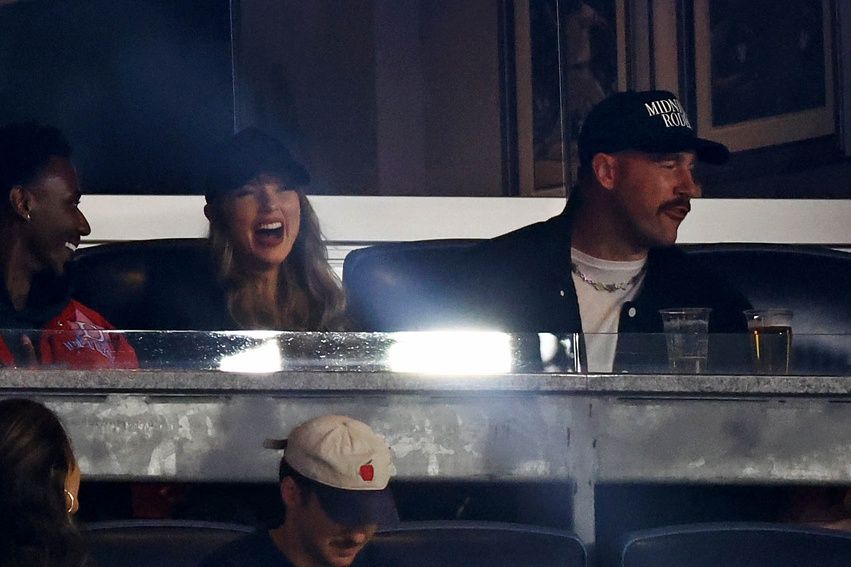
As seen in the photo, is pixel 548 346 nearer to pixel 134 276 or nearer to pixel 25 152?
pixel 134 276

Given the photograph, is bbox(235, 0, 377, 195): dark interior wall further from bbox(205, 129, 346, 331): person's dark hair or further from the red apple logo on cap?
the red apple logo on cap

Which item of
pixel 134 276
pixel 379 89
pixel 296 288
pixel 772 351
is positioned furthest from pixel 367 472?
pixel 379 89

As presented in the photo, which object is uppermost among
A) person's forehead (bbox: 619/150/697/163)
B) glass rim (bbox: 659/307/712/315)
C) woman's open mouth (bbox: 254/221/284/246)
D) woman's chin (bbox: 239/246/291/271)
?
person's forehead (bbox: 619/150/697/163)

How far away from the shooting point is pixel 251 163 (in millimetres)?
2621

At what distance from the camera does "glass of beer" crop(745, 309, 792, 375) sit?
1650 mm

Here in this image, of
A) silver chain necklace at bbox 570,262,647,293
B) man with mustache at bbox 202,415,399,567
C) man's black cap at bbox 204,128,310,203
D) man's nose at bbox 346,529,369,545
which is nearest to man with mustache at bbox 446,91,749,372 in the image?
silver chain necklace at bbox 570,262,647,293

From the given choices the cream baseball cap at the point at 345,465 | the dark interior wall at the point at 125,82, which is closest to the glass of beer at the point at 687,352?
the cream baseball cap at the point at 345,465

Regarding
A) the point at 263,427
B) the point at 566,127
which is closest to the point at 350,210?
the point at 566,127

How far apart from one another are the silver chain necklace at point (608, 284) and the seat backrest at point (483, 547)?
1.35 meters

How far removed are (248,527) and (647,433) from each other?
1.56 feet

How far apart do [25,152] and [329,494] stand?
50.7 inches

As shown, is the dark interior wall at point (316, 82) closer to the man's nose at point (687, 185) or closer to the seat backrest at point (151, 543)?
the man's nose at point (687, 185)

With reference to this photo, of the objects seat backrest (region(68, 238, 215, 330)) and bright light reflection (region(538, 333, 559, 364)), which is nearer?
bright light reflection (region(538, 333, 559, 364))

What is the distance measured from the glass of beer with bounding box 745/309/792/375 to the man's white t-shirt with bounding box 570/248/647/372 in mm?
704
